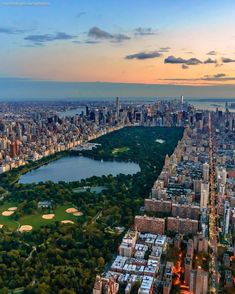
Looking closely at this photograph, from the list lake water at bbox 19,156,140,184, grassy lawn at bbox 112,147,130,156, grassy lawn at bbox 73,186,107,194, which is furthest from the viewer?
grassy lawn at bbox 112,147,130,156

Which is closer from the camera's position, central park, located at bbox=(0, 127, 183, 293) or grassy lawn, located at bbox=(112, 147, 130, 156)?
central park, located at bbox=(0, 127, 183, 293)

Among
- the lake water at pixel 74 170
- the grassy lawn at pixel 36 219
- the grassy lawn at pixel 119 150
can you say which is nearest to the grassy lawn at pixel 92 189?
the lake water at pixel 74 170

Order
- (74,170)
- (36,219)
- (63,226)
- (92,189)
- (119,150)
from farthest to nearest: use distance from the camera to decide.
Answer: (119,150)
(74,170)
(92,189)
(36,219)
(63,226)

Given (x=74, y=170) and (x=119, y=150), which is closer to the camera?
(x=74, y=170)

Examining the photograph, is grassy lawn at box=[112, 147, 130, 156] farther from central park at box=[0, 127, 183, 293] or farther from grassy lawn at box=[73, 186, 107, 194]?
grassy lawn at box=[73, 186, 107, 194]

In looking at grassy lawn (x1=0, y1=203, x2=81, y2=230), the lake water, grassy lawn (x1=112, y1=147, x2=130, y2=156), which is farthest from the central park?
grassy lawn (x1=112, y1=147, x2=130, y2=156)

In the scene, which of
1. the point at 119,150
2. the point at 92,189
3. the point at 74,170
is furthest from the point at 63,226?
the point at 119,150

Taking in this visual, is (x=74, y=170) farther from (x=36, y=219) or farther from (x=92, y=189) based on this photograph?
(x=36, y=219)

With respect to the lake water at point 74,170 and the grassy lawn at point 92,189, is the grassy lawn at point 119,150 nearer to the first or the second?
the lake water at point 74,170
